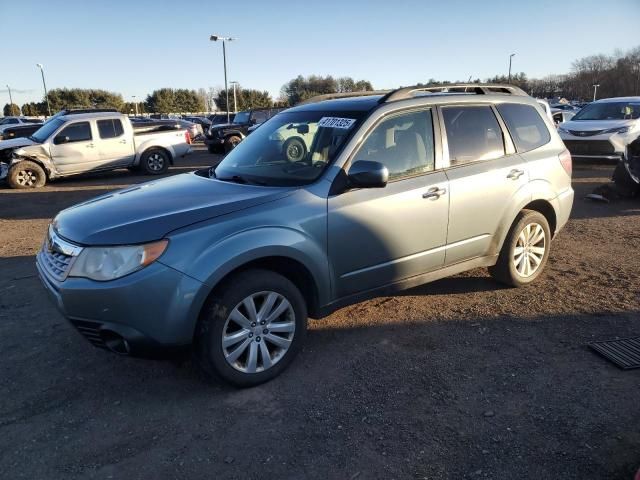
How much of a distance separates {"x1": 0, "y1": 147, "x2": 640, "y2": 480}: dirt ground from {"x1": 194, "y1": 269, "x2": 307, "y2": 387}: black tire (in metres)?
0.14

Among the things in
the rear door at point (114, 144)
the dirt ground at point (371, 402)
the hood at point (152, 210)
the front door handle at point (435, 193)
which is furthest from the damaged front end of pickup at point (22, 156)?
the front door handle at point (435, 193)

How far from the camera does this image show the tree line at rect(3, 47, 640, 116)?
2731 inches

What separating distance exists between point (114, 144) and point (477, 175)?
11.8m

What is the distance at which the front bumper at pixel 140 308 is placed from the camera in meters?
2.84

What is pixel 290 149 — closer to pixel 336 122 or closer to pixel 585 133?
pixel 336 122

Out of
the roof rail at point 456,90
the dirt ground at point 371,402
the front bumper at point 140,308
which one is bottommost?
the dirt ground at point 371,402

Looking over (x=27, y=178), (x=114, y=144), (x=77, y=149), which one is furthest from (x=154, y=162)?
(x=27, y=178)

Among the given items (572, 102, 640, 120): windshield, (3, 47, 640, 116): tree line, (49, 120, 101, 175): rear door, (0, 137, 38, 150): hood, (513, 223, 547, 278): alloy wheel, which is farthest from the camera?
(3, 47, 640, 116): tree line

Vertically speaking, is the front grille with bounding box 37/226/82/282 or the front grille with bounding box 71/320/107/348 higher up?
the front grille with bounding box 37/226/82/282

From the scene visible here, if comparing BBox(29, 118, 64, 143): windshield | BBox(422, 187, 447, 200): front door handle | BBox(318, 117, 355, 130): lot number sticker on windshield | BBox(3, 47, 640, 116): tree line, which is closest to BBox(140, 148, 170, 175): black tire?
BBox(29, 118, 64, 143): windshield

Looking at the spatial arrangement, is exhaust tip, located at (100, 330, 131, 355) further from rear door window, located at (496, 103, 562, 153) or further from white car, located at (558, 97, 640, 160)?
white car, located at (558, 97, 640, 160)

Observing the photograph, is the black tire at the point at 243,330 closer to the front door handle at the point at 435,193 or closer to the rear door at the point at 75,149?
the front door handle at the point at 435,193

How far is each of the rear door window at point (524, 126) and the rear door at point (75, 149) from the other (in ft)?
38.0

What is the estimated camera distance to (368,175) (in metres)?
3.38
